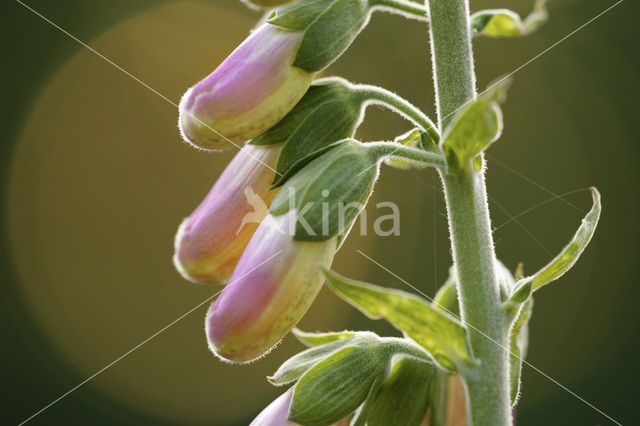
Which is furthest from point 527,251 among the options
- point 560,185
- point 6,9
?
point 6,9

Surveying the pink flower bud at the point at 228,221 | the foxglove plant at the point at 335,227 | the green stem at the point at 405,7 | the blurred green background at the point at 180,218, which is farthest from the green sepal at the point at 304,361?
the blurred green background at the point at 180,218

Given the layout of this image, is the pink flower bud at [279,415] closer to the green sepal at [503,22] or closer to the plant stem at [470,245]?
the plant stem at [470,245]

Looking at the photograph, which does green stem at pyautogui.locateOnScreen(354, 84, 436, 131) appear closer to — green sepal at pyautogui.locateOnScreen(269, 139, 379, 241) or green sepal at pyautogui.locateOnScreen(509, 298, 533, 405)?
green sepal at pyautogui.locateOnScreen(269, 139, 379, 241)

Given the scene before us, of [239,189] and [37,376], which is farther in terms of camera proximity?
[37,376]

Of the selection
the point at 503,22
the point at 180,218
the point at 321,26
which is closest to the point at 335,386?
the point at 321,26

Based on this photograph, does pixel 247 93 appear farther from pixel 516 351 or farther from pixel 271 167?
pixel 516 351

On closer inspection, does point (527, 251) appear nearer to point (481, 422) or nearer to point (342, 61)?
point (342, 61)

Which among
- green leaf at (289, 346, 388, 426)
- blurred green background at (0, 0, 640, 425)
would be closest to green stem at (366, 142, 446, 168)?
green leaf at (289, 346, 388, 426)
